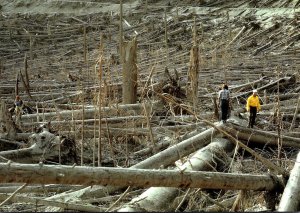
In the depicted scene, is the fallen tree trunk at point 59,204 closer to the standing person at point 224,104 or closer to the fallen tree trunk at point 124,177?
the fallen tree trunk at point 124,177

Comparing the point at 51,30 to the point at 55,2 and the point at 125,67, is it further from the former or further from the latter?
the point at 125,67

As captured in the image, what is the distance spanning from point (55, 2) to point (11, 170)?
1266 inches

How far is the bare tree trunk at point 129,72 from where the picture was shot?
394 inches

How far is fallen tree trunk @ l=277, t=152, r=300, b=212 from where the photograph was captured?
432cm

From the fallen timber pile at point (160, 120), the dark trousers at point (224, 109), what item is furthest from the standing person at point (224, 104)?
the fallen timber pile at point (160, 120)

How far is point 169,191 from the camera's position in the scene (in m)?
5.02

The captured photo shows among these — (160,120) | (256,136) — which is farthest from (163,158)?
(160,120)

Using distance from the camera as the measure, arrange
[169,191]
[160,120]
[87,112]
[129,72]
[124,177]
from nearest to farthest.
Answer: [124,177], [169,191], [160,120], [87,112], [129,72]

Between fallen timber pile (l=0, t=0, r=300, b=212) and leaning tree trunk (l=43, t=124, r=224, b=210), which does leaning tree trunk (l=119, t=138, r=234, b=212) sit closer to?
fallen timber pile (l=0, t=0, r=300, b=212)

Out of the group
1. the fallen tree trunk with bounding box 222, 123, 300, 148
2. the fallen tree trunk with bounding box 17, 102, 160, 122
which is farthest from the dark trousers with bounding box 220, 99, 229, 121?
the fallen tree trunk with bounding box 17, 102, 160, 122

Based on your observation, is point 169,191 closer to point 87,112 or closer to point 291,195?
point 291,195

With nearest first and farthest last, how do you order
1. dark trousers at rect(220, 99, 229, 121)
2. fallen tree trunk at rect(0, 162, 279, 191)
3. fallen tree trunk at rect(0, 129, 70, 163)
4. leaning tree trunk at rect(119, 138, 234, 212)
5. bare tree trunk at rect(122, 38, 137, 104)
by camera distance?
fallen tree trunk at rect(0, 162, 279, 191) < leaning tree trunk at rect(119, 138, 234, 212) < fallen tree trunk at rect(0, 129, 70, 163) < dark trousers at rect(220, 99, 229, 121) < bare tree trunk at rect(122, 38, 137, 104)

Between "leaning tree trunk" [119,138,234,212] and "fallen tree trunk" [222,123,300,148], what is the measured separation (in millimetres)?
184

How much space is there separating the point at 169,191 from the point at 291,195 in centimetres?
119
